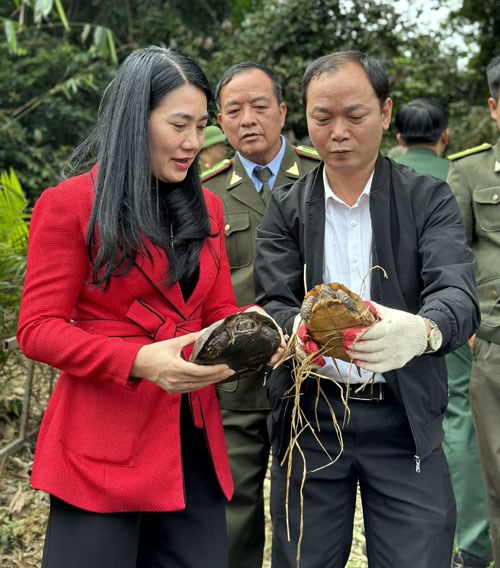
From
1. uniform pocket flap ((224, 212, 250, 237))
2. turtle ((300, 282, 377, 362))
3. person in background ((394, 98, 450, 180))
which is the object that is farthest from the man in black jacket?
person in background ((394, 98, 450, 180))

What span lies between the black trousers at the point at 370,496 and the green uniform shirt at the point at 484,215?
0.92 meters

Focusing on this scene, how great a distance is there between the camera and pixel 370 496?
8.46 ft

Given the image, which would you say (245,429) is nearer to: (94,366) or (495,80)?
(94,366)

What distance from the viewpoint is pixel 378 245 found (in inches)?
Answer: 99.1

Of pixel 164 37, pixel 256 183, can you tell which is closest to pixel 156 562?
pixel 256 183

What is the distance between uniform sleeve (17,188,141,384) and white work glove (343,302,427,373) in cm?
58

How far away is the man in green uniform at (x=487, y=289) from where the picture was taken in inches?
131

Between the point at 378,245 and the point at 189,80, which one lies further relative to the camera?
the point at 378,245

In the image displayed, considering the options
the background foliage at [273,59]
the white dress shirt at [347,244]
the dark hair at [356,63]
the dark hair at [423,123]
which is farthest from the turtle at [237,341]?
the background foliage at [273,59]

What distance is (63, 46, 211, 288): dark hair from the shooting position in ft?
7.07

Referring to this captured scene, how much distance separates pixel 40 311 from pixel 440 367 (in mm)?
1237

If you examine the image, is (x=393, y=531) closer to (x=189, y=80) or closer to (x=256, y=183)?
(x=189, y=80)

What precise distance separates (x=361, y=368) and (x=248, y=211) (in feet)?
4.21

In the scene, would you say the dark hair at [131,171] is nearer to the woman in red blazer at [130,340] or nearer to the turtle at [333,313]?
the woman in red blazer at [130,340]
